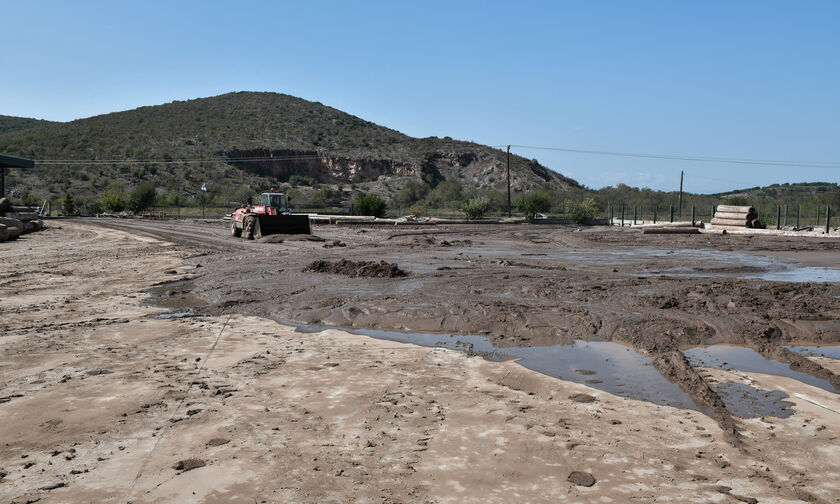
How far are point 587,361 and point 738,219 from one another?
34.9 meters

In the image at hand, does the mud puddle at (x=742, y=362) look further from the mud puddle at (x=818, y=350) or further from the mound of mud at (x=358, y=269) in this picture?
the mound of mud at (x=358, y=269)

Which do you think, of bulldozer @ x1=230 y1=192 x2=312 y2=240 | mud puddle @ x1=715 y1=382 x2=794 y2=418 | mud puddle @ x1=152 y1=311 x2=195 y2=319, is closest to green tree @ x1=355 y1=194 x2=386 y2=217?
bulldozer @ x1=230 y1=192 x2=312 y2=240

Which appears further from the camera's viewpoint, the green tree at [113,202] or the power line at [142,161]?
the power line at [142,161]

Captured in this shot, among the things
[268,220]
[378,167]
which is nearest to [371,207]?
[268,220]

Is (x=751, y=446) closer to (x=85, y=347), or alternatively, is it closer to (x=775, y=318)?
(x=775, y=318)

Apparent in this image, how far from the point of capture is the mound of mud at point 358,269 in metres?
15.1

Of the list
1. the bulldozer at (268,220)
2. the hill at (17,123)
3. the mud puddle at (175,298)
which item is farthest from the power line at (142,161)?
the mud puddle at (175,298)

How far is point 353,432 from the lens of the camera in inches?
199

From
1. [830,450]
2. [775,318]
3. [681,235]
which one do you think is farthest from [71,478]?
[681,235]

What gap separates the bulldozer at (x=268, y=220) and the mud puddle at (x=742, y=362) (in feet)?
77.7

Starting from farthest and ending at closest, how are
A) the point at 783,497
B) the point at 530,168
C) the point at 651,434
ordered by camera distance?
the point at 530,168
the point at 651,434
the point at 783,497

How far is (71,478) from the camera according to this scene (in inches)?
163

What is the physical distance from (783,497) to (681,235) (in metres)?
35.2

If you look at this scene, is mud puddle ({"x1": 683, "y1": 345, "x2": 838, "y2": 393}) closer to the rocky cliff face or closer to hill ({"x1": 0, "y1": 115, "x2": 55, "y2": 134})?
the rocky cliff face
